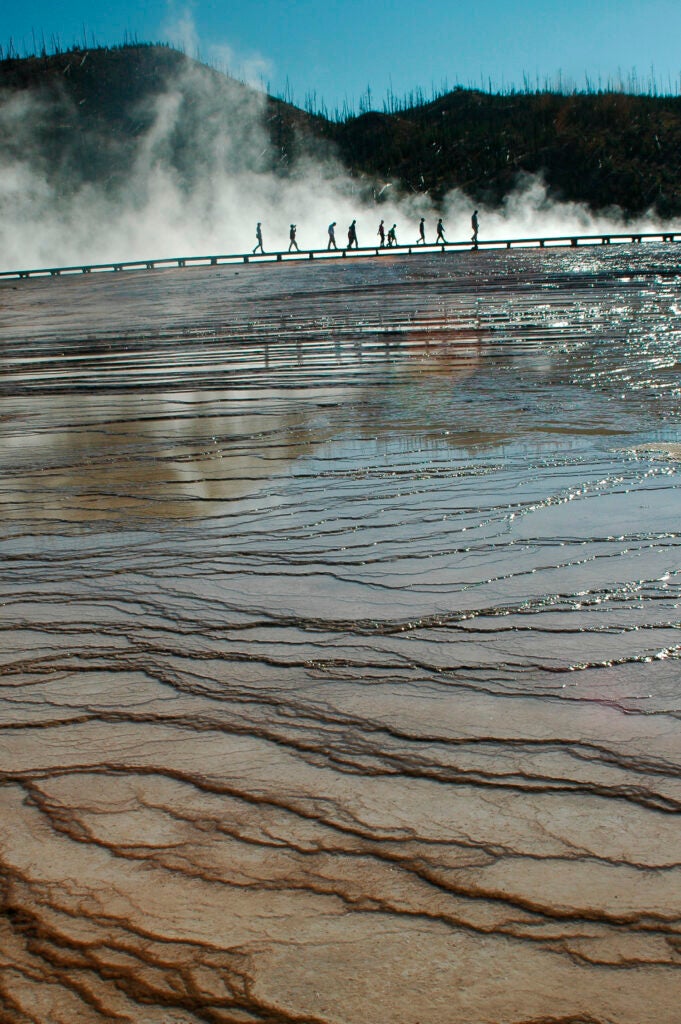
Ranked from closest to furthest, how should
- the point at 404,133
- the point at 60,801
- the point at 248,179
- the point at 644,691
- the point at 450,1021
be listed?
the point at 450,1021, the point at 60,801, the point at 644,691, the point at 248,179, the point at 404,133

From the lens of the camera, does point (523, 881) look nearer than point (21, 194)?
Yes

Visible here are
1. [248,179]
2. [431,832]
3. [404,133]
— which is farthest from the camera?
[404,133]

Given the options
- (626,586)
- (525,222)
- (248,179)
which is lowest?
(626,586)

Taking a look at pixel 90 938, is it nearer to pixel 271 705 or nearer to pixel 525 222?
pixel 271 705

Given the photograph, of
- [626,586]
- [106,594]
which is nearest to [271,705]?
[106,594]

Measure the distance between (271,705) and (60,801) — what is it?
55 centimetres

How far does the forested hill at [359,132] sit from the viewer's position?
6912cm

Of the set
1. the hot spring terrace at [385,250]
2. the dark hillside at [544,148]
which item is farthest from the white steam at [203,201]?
the hot spring terrace at [385,250]

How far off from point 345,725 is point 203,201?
7892cm

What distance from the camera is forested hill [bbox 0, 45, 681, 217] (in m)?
69.1

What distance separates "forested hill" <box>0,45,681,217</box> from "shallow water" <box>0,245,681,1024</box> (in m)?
61.1

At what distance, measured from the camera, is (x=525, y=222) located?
2408 inches

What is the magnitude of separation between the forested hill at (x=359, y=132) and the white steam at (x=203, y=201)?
0.42 meters

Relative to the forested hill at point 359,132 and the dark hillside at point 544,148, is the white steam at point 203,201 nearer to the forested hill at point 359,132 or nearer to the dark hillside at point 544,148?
the forested hill at point 359,132
